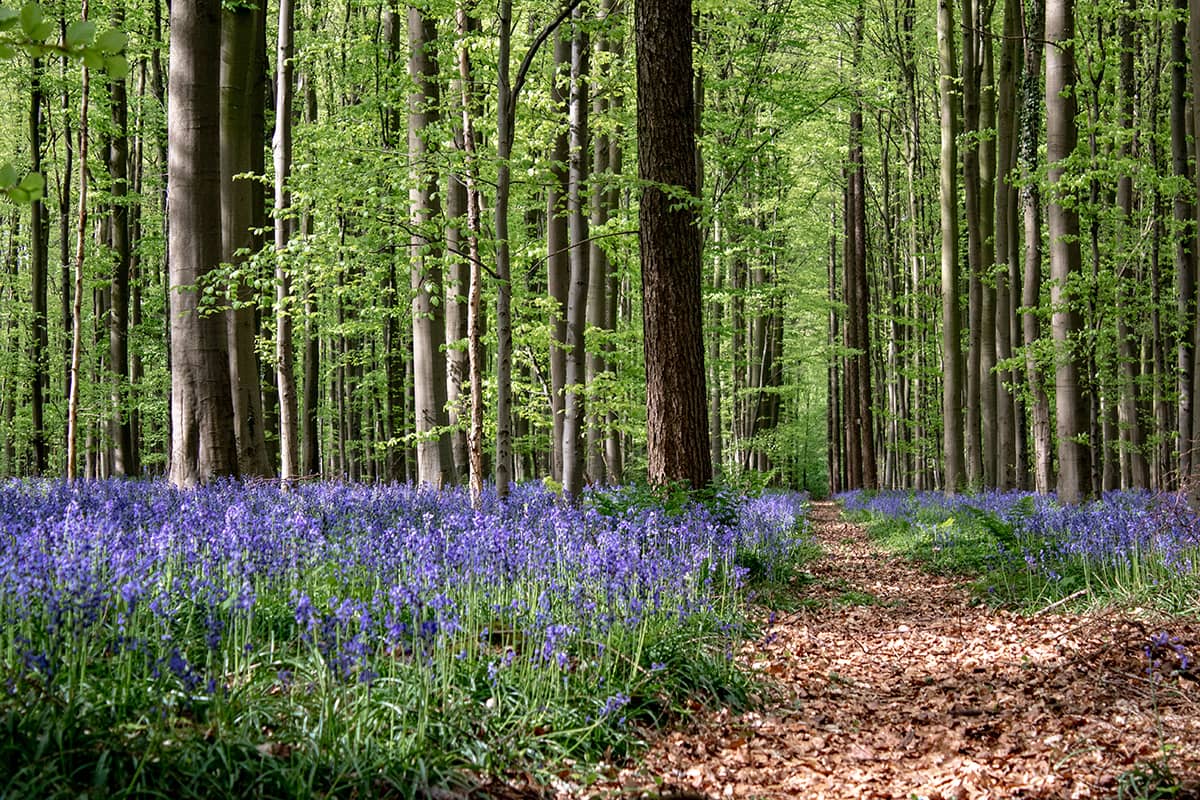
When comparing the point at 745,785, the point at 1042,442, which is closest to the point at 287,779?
the point at 745,785

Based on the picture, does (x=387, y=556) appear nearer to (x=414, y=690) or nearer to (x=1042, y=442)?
(x=414, y=690)

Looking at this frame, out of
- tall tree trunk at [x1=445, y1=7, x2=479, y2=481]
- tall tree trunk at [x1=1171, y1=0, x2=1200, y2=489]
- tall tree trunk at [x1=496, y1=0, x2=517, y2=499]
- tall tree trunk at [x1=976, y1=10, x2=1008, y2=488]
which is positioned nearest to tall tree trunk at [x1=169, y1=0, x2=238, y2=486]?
tall tree trunk at [x1=445, y1=7, x2=479, y2=481]

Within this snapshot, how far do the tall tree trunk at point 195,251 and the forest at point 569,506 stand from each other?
0.13ft

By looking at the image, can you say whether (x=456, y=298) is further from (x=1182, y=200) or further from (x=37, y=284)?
(x=37, y=284)

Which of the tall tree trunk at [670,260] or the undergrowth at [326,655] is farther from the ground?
the tall tree trunk at [670,260]

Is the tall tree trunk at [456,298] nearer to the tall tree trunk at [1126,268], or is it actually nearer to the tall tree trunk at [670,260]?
the tall tree trunk at [670,260]

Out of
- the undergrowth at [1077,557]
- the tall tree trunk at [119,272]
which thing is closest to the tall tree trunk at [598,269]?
the undergrowth at [1077,557]

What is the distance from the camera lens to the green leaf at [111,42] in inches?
80.7

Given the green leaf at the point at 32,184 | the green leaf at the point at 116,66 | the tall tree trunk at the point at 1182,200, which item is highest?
the tall tree trunk at the point at 1182,200

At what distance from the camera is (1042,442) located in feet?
50.7

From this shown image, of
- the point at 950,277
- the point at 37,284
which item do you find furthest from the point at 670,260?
the point at 37,284

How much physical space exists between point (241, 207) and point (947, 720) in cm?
1142

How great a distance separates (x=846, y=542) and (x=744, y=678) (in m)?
9.50

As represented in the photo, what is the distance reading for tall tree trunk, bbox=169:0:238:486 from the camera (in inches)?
348
